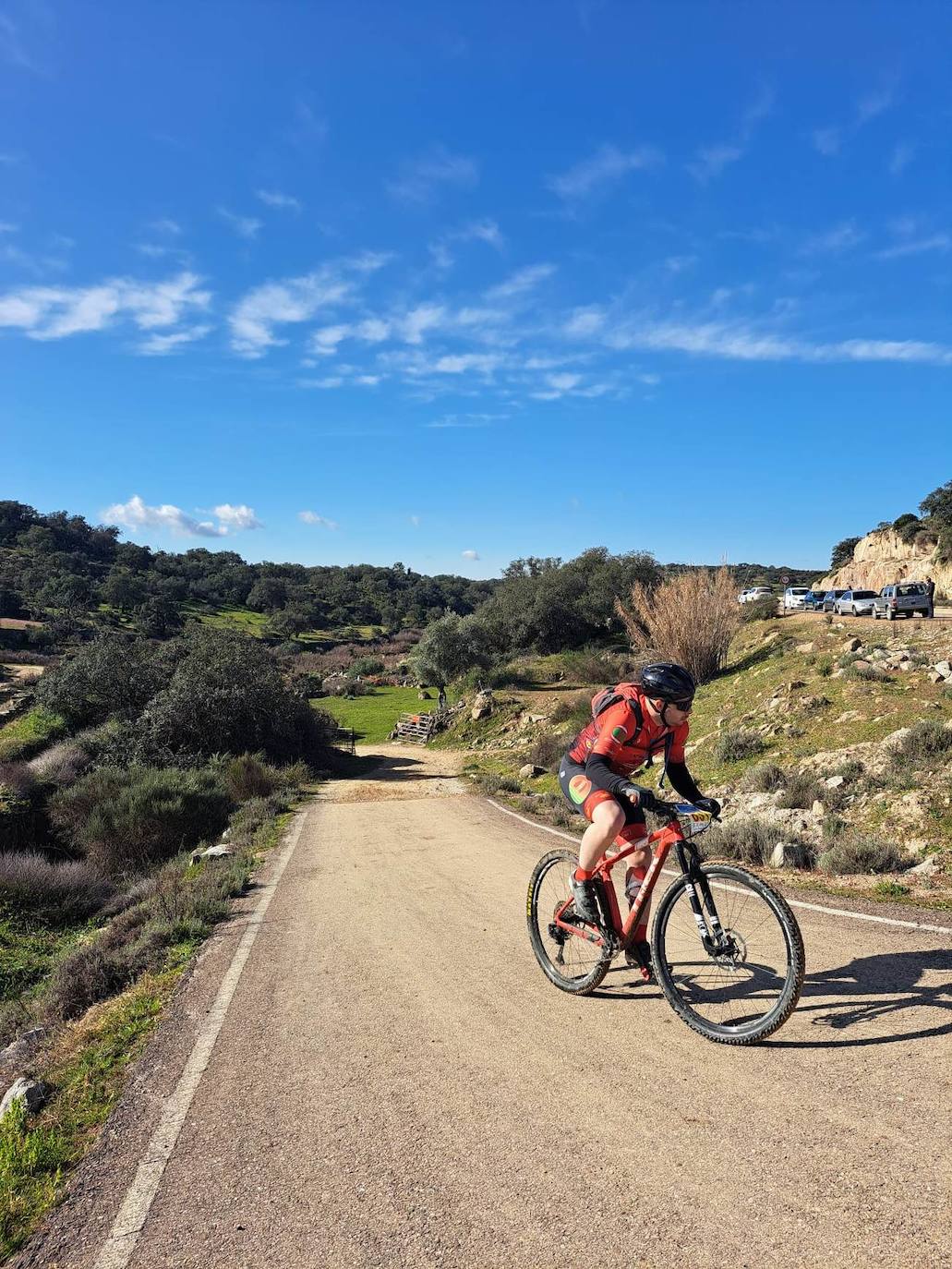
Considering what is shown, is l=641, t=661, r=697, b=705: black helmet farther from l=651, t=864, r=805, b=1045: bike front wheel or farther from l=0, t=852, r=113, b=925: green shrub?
l=0, t=852, r=113, b=925: green shrub

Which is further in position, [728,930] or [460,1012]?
[460,1012]

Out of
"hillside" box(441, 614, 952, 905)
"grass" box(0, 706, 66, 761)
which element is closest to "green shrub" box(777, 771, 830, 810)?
"hillside" box(441, 614, 952, 905)

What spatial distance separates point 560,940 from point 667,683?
83.9 inches

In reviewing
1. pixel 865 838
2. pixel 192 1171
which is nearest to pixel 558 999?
pixel 192 1171

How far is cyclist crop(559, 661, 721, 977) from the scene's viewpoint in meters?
4.16

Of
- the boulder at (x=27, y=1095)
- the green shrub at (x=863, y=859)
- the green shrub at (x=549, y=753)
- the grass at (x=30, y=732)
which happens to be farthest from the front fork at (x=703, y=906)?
the grass at (x=30, y=732)

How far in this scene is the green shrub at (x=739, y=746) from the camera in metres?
13.4

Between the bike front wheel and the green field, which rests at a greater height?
the bike front wheel

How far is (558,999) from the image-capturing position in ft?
15.1

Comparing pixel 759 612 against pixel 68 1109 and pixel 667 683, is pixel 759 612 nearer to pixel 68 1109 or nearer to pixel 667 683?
pixel 667 683

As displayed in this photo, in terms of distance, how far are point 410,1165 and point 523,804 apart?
38.0 feet

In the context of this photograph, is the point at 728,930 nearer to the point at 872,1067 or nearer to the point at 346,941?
the point at 872,1067

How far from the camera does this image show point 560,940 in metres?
4.94

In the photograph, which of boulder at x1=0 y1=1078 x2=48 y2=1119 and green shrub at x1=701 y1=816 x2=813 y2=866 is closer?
boulder at x1=0 y1=1078 x2=48 y2=1119
